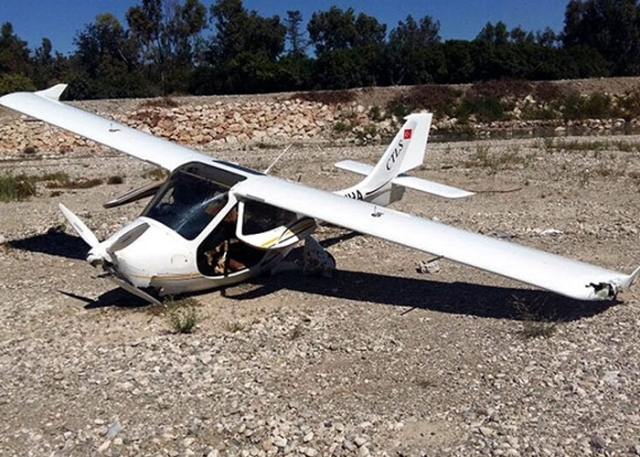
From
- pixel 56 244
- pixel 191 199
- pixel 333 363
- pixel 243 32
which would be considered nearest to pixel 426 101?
pixel 243 32

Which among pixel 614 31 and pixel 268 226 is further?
pixel 614 31

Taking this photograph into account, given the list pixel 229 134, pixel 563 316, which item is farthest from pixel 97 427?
pixel 229 134

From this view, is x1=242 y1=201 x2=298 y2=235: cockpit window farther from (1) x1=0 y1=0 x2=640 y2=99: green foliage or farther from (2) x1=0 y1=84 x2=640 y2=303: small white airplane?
(1) x1=0 y1=0 x2=640 y2=99: green foliage

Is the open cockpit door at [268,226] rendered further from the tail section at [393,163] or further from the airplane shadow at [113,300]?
the tail section at [393,163]

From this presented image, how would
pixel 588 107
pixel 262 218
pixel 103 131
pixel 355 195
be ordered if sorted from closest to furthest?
1. pixel 262 218
2. pixel 355 195
3. pixel 103 131
4. pixel 588 107

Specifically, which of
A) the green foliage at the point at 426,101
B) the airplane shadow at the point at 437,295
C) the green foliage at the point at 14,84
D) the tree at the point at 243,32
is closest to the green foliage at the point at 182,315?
the airplane shadow at the point at 437,295

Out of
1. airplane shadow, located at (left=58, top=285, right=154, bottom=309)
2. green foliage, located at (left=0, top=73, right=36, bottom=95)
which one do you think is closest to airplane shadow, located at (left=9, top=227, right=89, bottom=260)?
airplane shadow, located at (left=58, top=285, right=154, bottom=309)

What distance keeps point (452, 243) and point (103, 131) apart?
6.86m

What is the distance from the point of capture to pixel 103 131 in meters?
11.7

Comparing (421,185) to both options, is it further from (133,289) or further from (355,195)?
(133,289)

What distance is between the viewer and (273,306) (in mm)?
8789

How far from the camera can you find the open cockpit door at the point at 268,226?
854 centimetres

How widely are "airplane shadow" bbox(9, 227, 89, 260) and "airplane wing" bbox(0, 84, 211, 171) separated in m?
1.94

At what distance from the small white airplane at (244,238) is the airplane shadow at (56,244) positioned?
2462mm
